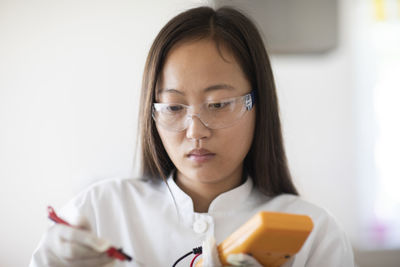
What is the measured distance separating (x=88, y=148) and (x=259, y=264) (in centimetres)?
105

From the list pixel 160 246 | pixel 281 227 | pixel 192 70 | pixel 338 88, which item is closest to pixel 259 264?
pixel 281 227

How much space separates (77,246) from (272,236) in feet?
1.28

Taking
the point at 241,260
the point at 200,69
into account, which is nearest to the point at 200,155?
the point at 200,69

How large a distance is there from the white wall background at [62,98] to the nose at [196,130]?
71 centimetres

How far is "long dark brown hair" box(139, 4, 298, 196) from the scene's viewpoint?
1.10 meters

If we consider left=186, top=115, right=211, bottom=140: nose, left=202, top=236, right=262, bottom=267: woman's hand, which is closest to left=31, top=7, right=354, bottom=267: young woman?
left=186, top=115, right=211, bottom=140: nose

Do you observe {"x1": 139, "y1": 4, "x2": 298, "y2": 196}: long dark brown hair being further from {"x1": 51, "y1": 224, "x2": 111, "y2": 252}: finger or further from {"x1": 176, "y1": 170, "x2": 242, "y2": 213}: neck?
{"x1": 51, "y1": 224, "x2": 111, "y2": 252}: finger

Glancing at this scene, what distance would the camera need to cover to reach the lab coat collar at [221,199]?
1113 millimetres

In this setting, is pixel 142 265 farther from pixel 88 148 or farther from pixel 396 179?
pixel 396 179

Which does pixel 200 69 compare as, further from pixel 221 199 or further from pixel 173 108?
pixel 221 199

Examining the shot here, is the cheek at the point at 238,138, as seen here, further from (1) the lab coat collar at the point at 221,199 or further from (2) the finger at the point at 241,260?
(2) the finger at the point at 241,260

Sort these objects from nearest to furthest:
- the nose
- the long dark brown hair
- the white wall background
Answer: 1. the nose
2. the long dark brown hair
3. the white wall background

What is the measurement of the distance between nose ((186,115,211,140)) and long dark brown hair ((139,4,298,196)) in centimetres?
17

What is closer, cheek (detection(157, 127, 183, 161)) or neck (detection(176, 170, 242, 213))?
cheek (detection(157, 127, 183, 161))
